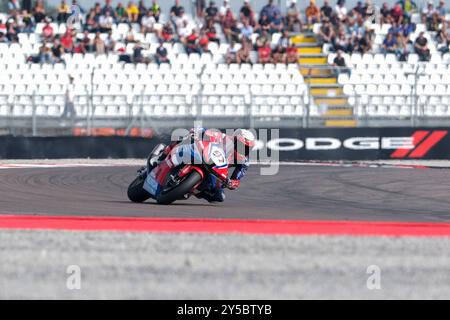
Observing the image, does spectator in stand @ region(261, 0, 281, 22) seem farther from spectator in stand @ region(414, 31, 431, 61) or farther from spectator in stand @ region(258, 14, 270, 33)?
spectator in stand @ region(414, 31, 431, 61)

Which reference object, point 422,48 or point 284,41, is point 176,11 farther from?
point 422,48

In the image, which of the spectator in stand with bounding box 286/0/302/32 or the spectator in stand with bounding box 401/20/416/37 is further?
the spectator in stand with bounding box 286/0/302/32

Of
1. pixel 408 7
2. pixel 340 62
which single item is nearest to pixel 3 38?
pixel 340 62

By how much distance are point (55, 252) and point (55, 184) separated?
7808 mm

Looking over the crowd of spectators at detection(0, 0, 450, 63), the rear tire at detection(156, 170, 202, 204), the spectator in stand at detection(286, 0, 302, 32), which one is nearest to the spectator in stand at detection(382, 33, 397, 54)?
the crowd of spectators at detection(0, 0, 450, 63)

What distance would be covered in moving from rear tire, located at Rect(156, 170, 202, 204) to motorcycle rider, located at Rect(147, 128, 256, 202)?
30 centimetres

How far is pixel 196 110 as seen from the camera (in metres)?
23.7

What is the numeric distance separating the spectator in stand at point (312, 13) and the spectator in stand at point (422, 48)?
3203 millimetres

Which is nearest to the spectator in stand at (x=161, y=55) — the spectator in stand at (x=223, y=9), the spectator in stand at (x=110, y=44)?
the spectator in stand at (x=110, y=44)

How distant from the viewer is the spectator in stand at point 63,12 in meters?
29.3

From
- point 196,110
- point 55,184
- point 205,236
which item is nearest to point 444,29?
point 196,110

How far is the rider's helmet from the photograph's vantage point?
12.6 metres
